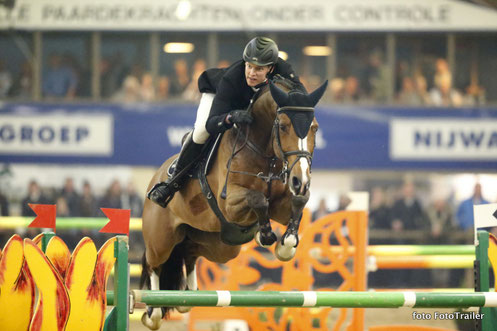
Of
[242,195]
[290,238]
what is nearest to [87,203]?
[242,195]

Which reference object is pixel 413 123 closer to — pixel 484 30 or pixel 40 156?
pixel 484 30

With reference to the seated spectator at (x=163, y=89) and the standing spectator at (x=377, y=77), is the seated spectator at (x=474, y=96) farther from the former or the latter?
the seated spectator at (x=163, y=89)

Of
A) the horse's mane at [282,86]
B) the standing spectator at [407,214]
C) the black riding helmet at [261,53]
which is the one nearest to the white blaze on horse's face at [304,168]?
the horse's mane at [282,86]

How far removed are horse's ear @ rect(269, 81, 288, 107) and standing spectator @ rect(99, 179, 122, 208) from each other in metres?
7.46

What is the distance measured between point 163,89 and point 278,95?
7938 mm

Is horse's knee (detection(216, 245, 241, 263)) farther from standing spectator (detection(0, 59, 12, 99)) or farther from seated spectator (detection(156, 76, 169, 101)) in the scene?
standing spectator (detection(0, 59, 12, 99))

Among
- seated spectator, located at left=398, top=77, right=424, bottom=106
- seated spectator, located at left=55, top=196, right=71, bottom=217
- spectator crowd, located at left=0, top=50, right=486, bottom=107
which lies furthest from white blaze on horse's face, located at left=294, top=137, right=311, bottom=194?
seated spectator, located at left=398, top=77, right=424, bottom=106

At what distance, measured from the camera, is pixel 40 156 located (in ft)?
37.8

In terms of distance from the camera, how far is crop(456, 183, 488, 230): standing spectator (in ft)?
34.8

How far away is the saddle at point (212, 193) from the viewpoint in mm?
4516

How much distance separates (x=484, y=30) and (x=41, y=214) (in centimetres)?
955

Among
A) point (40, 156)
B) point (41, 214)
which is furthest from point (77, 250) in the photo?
point (40, 156)

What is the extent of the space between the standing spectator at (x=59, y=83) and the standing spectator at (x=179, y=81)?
163cm

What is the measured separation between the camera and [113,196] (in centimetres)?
1108
